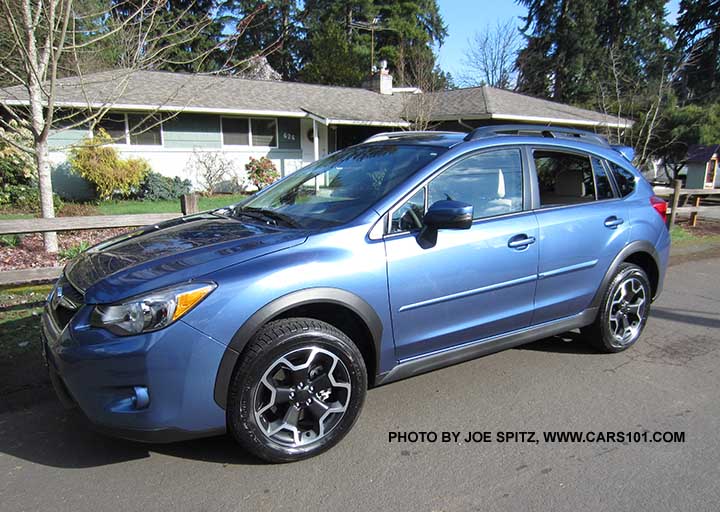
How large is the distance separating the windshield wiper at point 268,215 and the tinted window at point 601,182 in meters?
2.54

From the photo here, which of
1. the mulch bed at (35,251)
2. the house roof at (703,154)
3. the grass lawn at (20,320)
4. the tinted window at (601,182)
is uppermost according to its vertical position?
the house roof at (703,154)

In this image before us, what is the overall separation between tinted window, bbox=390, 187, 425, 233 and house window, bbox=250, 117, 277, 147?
1530cm

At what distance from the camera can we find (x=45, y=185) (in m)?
7.32

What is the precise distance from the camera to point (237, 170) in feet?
55.9

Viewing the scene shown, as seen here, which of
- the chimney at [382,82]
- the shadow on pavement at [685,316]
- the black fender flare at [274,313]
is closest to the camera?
the black fender flare at [274,313]

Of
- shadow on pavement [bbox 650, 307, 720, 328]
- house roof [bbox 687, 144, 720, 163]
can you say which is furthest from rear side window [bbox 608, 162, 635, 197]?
house roof [bbox 687, 144, 720, 163]

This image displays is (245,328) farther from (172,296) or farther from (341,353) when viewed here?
(341,353)

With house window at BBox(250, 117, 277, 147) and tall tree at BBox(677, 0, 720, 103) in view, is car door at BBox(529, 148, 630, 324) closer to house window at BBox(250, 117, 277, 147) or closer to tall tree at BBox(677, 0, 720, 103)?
house window at BBox(250, 117, 277, 147)

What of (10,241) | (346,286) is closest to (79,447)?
(346,286)

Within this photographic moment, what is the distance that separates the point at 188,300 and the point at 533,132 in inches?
115

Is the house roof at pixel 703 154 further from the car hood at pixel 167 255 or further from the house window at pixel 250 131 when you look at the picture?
the car hood at pixel 167 255

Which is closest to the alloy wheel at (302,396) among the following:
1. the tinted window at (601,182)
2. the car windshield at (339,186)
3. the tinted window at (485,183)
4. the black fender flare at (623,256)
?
the car windshield at (339,186)

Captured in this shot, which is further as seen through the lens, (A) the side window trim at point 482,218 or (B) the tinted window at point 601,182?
(B) the tinted window at point 601,182

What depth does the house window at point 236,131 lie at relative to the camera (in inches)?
669
